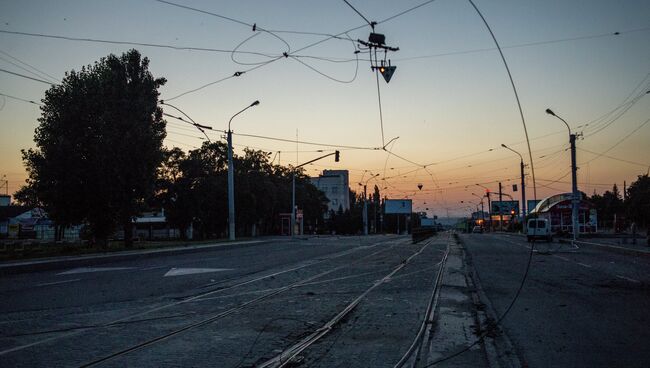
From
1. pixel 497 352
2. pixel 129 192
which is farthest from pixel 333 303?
pixel 129 192

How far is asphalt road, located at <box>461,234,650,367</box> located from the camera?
6.15 meters

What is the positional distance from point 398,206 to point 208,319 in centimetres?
10310

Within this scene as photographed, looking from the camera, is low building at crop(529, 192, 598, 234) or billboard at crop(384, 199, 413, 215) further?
billboard at crop(384, 199, 413, 215)

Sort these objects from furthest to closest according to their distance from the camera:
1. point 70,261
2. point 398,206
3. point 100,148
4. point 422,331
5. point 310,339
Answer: point 398,206
point 100,148
point 70,261
point 422,331
point 310,339

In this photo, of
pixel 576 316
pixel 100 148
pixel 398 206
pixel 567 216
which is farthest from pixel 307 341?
pixel 398 206

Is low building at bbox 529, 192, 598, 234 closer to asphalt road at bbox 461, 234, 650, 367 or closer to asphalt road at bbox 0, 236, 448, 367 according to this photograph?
asphalt road at bbox 461, 234, 650, 367

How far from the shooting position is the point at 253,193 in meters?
68.3

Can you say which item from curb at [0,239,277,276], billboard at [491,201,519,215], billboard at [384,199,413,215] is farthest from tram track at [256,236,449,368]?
billboard at [491,201,519,215]

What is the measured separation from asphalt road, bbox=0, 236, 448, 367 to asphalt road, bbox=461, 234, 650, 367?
1627 millimetres

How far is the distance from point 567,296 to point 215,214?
191 feet

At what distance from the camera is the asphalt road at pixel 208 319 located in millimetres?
5980

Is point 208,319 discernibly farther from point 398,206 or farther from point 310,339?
point 398,206

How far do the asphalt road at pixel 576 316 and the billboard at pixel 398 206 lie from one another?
304ft

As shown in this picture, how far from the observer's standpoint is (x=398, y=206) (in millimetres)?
109875
